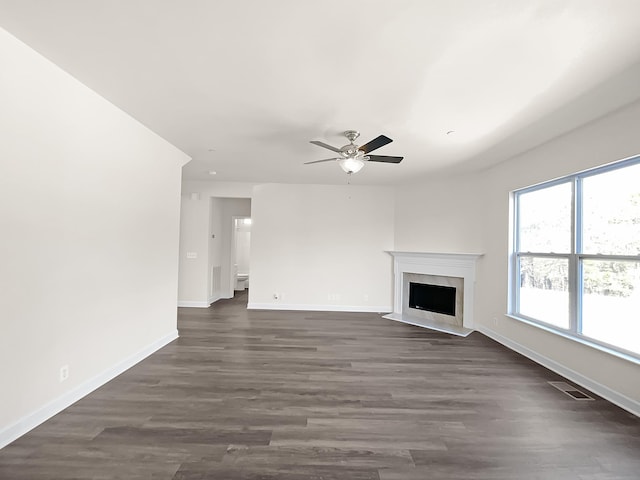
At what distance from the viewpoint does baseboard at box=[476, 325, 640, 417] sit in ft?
7.93

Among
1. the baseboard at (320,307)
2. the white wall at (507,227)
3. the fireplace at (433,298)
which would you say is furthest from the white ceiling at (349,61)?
the baseboard at (320,307)

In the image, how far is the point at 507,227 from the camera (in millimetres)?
4105

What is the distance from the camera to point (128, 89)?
239cm

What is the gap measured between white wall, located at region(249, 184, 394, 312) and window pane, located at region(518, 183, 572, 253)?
8.12 feet

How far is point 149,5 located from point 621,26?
8.52 feet

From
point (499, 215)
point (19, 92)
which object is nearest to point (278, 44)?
point (19, 92)

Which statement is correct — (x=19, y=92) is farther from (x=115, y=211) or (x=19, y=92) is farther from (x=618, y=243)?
(x=618, y=243)

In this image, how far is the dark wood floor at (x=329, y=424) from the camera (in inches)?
68.8

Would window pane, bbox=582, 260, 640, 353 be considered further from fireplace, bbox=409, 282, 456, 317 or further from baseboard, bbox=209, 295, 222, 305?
baseboard, bbox=209, 295, 222, 305

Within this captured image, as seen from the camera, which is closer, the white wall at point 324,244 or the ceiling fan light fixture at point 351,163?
the ceiling fan light fixture at point 351,163

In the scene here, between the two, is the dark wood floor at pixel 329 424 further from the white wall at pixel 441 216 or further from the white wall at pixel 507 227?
the white wall at pixel 441 216

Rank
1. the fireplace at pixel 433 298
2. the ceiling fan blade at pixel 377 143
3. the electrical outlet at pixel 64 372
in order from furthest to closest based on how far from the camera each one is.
A: the fireplace at pixel 433 298 < the ceiling fan blade at pixel 377 143 < the electrical outlet at pixel 64 372

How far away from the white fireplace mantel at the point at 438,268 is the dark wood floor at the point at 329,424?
1467mm

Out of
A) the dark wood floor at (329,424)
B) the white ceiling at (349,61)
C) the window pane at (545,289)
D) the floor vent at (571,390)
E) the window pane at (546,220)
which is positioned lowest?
the dark wood floor at (329,424)
